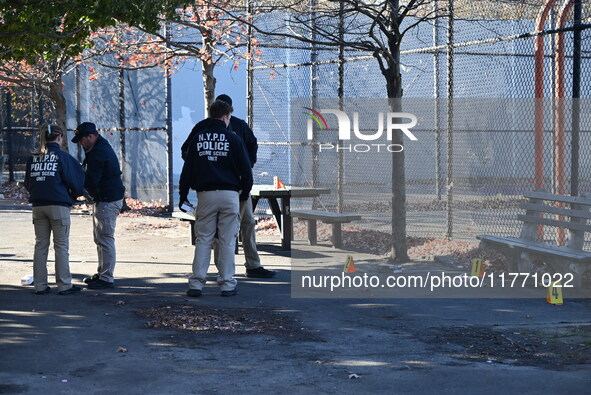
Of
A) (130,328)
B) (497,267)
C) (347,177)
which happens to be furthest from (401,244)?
(347,177)

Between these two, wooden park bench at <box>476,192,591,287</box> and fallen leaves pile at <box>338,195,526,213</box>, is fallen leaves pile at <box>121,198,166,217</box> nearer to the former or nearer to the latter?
fallen leaves pile at <box>338,195,526,213</box>

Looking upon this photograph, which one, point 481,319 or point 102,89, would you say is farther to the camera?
point 102,89

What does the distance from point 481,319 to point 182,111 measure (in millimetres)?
19654

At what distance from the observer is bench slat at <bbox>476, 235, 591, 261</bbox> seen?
29.9 ft

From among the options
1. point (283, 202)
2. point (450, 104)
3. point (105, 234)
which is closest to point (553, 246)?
point (450, 104)

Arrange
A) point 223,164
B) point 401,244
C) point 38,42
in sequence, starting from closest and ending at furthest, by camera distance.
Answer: point 223,164, point 38,42, point 401,244

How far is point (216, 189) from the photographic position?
29.5 ft

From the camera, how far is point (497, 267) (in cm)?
1081

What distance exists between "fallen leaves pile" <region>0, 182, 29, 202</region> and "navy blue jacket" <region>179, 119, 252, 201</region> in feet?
48.0

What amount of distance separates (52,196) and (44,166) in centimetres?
33

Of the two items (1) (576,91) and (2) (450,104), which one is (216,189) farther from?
(2) (450,104)

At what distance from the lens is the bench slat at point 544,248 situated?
9.10 meters

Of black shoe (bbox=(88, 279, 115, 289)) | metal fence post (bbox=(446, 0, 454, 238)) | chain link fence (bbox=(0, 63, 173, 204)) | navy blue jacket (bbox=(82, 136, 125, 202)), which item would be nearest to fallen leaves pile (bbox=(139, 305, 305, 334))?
black shoe (bbox=(88, 279, 115, 289))

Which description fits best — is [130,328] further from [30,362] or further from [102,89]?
[102,89]
